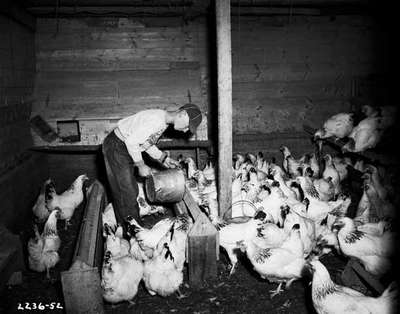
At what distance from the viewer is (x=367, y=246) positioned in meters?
3.66

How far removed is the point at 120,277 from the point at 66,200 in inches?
119

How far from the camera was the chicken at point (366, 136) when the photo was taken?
5910 millimetres

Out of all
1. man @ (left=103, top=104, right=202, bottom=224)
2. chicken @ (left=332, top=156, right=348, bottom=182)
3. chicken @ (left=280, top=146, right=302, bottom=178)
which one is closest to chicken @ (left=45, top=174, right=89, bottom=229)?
man @ (left=103, top=104, right=202, bottom=224)

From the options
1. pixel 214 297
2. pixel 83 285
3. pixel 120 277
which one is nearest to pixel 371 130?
pixel 214 297

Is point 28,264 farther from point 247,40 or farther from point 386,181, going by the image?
point 247,40

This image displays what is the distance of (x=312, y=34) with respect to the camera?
7969 millimetres

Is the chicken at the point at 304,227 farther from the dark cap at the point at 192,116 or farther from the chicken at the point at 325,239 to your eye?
the dark cap at the point at 192,116

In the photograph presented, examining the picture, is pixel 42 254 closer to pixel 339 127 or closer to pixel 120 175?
pixel 120 175

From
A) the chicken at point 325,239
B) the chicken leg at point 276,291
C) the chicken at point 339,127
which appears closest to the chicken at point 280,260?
the chicken leg at point 276,291

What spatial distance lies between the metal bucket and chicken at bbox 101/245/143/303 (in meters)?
1.11

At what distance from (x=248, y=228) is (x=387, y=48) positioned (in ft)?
22.8

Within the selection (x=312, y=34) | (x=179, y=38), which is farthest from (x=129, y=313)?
(x=312, y=34)

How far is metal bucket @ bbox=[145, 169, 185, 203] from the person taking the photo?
4473 millimetres

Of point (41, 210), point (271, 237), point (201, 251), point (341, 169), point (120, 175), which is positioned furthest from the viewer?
point (341, 169)
